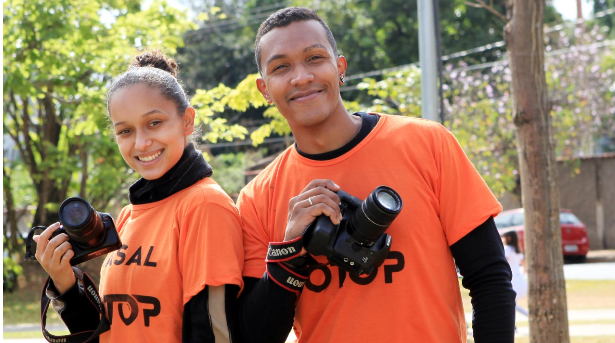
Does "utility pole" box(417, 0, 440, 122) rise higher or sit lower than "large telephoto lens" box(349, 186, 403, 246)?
higher

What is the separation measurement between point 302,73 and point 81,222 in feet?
3.13

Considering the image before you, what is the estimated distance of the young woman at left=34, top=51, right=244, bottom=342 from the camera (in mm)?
2438

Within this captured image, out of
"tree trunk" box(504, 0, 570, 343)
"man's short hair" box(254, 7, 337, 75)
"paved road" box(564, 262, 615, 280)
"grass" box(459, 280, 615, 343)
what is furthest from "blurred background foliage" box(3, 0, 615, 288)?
"man's short hair" box(254, 7, 337, 75)

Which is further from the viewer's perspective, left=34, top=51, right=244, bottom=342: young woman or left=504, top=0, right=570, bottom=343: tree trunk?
left=504, top=0, right=570, bottom=343: tree trunk

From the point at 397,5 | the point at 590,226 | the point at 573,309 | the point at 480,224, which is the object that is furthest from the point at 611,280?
the point at 397,5

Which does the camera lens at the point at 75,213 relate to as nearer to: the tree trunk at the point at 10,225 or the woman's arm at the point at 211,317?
the woman's arm at the point at 211,317

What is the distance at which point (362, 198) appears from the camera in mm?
2461

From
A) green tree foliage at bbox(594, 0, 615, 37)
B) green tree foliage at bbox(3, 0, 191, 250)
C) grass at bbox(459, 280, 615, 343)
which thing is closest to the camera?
green tree foliage at bbox(3, 0, 191, 250)

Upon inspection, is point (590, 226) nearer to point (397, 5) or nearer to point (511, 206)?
point (511, 206)

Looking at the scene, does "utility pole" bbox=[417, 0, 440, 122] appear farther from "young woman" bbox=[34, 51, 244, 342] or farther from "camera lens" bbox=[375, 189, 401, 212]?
"camera lens" bbox=[375, 189, 401, 212]

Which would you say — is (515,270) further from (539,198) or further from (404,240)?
(404,240)

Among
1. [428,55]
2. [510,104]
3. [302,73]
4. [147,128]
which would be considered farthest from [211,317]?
[510,104]

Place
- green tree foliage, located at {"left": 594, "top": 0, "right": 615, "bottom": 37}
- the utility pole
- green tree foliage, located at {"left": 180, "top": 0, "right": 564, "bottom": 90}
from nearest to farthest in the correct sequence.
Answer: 1. the utility pole
2. green tree foliage, located at {"left": 180, "top": 0, "right": 564, "bottom": 90}
3. green tree foliage, located at {"left": 594, "top": 0, "right": 615, "bottom": 37}

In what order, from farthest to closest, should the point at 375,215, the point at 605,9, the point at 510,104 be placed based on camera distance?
the point at 605,9, the point at 510,104, the point at 375,215
